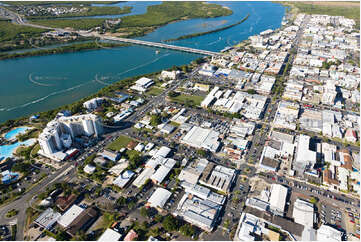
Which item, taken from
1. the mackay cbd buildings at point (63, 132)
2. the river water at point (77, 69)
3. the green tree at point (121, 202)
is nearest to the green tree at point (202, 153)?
the green tree at point (121, 202)

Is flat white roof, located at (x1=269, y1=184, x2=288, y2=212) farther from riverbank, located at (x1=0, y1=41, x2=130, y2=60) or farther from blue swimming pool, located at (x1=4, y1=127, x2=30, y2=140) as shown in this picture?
riverbank, located at (x1=0, y1=41, x2=130, y2=60)

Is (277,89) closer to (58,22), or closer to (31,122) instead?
(31,122)

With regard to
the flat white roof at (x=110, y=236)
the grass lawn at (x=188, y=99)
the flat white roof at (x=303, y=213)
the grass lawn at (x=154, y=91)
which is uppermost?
the grass lawn at (x=154, y=91)

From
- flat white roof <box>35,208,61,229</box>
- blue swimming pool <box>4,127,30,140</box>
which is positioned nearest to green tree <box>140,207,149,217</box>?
flat white roof <box>35,208,61,229</box>

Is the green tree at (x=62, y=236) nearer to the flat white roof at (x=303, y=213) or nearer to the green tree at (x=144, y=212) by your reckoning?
the green tree at (x=144, y=212)

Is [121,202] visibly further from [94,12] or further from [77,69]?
[94,12]

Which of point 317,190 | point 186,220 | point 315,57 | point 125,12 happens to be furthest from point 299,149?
point 125,12
